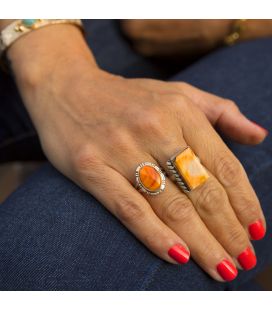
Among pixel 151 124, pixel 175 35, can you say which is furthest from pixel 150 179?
pixel 175 35

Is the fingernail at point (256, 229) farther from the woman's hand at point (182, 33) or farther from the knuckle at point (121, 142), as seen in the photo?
the woman's hand at point (182, 33)

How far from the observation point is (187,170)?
2.18 feet

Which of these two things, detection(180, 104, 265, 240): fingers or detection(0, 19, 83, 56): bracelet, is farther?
detection(0, 19, 83, 56): bracelet

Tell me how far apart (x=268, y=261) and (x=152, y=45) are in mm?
663

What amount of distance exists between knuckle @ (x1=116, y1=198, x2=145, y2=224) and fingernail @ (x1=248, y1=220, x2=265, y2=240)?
0.72 ft

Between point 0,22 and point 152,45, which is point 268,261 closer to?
point 152,45

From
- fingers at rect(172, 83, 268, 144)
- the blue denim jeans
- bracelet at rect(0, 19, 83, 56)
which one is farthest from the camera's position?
bracelet at rect(0, 19, 83, 56)

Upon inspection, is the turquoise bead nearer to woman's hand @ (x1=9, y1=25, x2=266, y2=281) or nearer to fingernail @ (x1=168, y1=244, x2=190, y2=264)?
woman's hand @ (x1=9, y1=25, x2=266, y2=281)

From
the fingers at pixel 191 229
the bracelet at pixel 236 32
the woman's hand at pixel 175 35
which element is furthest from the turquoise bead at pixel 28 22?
the bracelet at pixel 236 32

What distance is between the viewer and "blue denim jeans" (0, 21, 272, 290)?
0.64m

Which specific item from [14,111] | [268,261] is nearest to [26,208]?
[14,111]

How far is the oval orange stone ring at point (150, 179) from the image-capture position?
26.1 inches

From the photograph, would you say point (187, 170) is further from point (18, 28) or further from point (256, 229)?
point (18, 28)

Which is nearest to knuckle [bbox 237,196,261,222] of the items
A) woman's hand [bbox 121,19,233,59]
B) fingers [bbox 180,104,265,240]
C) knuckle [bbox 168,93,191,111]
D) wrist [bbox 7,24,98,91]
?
fingers [bbox 180,104,265,240]
